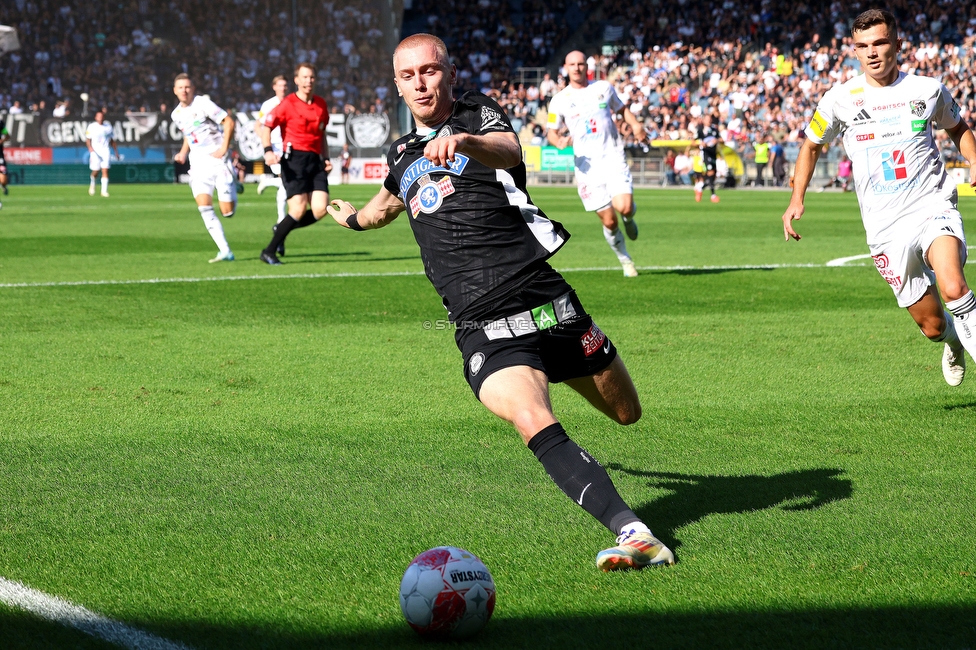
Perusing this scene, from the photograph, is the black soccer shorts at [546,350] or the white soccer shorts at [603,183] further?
the white soccer shorts at [603,183]

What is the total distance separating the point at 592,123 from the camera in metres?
12.7

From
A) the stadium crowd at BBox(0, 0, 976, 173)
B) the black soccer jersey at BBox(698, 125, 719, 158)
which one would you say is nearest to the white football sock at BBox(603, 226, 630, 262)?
the black soccer jersey at BBox(698, 125, 719, 158)

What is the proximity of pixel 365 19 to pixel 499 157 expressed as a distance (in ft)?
160

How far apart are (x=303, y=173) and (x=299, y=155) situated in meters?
0.23

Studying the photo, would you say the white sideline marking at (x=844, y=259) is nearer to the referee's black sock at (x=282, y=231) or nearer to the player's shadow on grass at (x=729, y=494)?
the referee's black sock at (x=282, y=231)

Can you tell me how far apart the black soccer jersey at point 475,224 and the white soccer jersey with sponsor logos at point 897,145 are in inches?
117

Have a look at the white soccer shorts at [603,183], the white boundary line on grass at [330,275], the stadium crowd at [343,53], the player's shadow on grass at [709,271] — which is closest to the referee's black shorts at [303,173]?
the white boundary line on grass at [330,275]

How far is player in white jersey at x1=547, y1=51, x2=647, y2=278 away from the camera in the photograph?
12.4 metres

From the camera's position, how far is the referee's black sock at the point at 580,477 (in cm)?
373

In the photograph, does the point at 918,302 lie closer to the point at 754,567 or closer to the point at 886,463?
the point at 886,463

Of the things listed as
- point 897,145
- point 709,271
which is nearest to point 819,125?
point 897,145

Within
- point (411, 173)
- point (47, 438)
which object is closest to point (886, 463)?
point (411, 173)

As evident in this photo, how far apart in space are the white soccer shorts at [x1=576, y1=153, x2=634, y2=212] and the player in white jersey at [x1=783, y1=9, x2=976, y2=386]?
5827 millimetres

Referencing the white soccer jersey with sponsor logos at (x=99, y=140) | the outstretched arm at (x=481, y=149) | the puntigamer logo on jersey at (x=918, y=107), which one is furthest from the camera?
the white soccer jersey with sponsor logos at (x=99, y=140)
